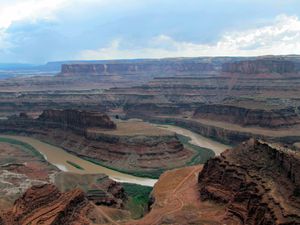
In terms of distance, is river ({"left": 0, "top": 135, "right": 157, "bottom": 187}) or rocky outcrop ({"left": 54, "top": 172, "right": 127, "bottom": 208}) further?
river ({"left": 0, "top": 135, "right": 157, "bottom": 187})

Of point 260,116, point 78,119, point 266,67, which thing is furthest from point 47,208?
point 266,67

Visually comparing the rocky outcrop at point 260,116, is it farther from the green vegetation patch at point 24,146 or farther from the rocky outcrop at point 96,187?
the rocky outcrop at point 96,187

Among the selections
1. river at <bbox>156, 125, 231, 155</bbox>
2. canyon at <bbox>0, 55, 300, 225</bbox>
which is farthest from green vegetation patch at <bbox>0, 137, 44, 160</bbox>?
river at <bbox>156, 125, 231, 155</bbox>

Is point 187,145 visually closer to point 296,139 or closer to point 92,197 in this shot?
point 296,139

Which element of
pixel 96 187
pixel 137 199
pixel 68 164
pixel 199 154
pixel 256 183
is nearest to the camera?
pixel 256 183

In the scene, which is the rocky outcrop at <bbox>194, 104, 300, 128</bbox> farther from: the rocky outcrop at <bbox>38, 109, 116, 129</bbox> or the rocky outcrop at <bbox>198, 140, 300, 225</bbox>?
the rocky outcrop at <bbox>198, 140, 300, 225</bbox>

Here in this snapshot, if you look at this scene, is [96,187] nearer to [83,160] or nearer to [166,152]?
[166,152]
